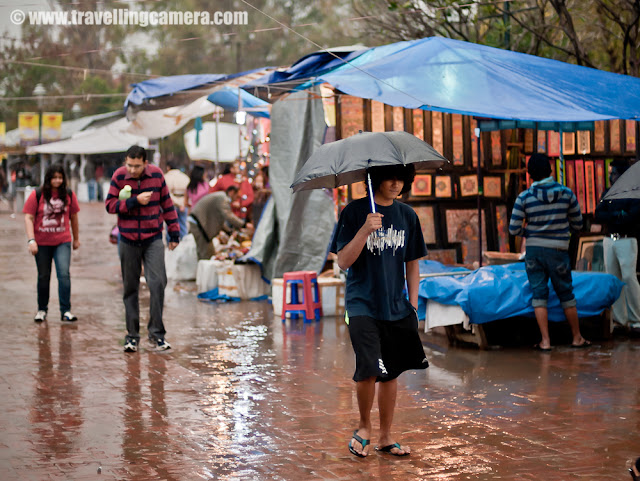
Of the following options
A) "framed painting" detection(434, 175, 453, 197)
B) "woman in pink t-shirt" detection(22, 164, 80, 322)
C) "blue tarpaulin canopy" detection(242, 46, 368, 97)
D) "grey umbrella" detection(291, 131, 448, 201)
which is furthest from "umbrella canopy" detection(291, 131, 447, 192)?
"framed painting" detection(434, 175, 453, 197)

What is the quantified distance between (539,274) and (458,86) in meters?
2.16

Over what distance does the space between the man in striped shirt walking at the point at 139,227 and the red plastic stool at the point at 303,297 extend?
2191 millimetres

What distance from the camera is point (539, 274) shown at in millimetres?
8820

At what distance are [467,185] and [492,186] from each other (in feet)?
1.17

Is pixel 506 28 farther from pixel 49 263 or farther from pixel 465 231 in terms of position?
pixel 49 263

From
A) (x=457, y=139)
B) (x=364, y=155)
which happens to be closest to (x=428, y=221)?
(x=457, y=139)

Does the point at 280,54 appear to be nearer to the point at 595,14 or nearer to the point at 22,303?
the point at 595,14

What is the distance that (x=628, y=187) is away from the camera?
4633mm

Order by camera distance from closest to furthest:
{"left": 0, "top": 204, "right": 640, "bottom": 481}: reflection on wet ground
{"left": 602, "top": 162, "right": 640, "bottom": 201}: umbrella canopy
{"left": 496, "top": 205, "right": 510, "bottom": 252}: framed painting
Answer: {"left": 602, "top": 162, "right": 640, "bottom": 201}: umbrella canopy < {"left": 0, "top": 204, "right": 640, "bottom": 481}: reflection on wet ground < {"left": 496, "top": 205, "right": 510, "bottom": 252}: framed painting

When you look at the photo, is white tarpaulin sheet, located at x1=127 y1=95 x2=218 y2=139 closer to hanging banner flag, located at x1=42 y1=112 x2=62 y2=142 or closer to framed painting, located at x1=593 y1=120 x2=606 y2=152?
framed painting, located at x1=593 y1=120 x2=606 y2=152

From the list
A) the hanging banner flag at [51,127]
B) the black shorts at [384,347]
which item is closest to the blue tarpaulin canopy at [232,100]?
the black shorts at [384,347]

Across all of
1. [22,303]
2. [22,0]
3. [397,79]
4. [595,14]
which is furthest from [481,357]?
[595,14]

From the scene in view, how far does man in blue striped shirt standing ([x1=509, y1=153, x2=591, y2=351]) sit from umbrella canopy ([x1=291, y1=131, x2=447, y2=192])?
3.45m

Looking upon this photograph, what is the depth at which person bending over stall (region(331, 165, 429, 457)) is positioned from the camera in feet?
17.7
